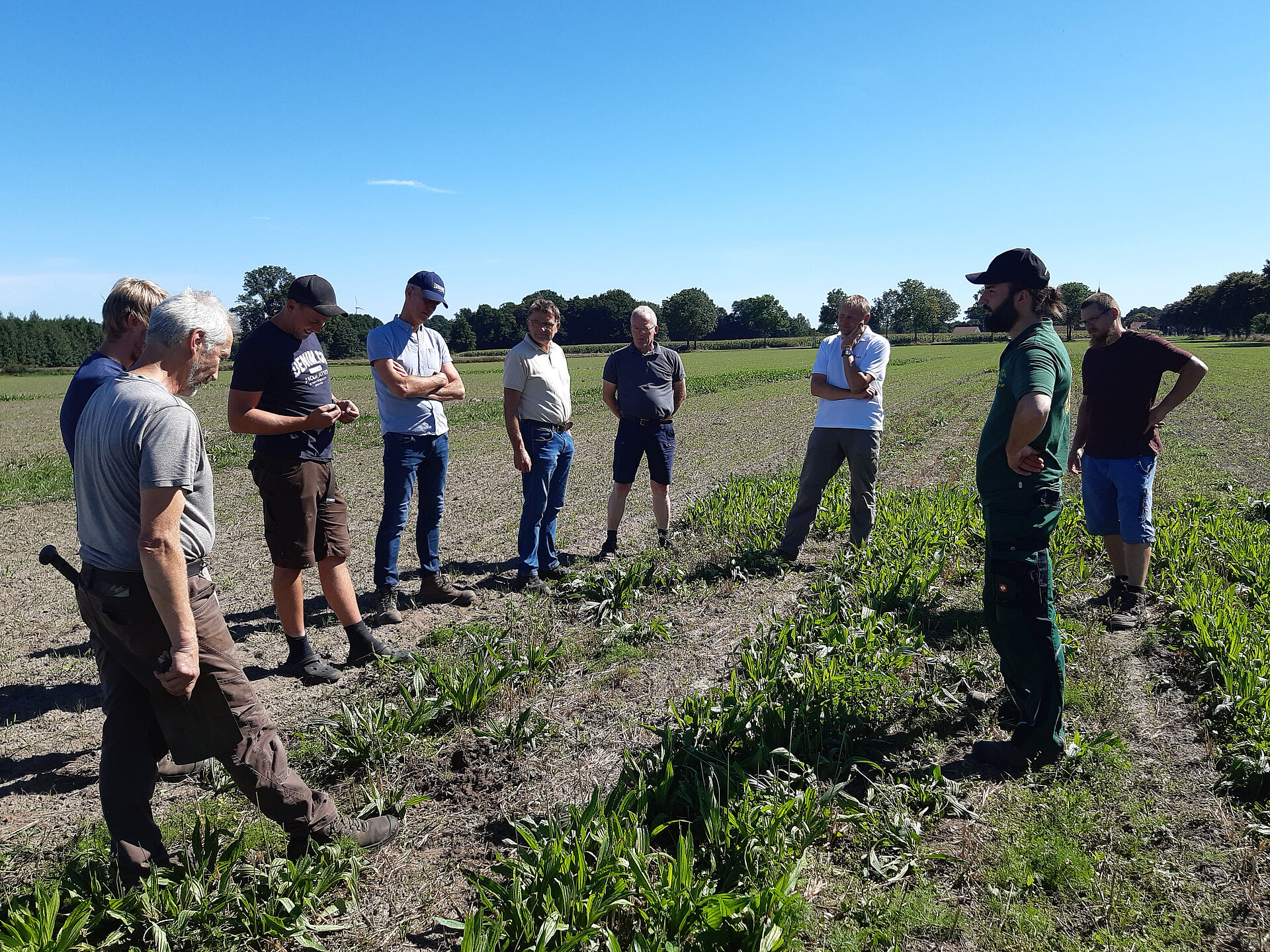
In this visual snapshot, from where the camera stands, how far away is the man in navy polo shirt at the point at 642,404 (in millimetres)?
6844

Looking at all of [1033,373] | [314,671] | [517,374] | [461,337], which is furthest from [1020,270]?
[461,337]

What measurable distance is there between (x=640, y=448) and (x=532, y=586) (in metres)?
1.74

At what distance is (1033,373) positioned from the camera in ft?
11.0

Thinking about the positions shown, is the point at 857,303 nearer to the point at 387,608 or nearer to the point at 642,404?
the point at 642,404

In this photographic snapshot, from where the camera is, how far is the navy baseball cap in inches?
214

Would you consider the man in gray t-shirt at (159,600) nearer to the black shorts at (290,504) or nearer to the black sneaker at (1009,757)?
the black shorts at (290,504)

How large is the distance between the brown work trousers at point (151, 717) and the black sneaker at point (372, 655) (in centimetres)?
216

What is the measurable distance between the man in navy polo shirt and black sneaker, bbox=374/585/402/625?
7.68 feet

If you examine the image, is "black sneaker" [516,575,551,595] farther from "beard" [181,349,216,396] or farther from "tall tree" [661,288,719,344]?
"tall tree" [661,288,719,344]

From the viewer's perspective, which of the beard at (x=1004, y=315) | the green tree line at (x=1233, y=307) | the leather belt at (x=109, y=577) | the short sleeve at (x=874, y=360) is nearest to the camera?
the leather belt at (x=109, y=577)

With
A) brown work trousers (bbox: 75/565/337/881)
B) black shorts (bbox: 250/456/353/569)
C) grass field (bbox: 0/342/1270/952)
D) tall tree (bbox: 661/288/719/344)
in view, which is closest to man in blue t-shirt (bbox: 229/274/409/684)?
black shorts (bbox: 250/456/353/569)

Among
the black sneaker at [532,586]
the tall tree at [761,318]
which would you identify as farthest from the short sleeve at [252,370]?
the tall tree at [761,318]

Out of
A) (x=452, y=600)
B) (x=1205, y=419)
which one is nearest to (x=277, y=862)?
(x=452, y=600)

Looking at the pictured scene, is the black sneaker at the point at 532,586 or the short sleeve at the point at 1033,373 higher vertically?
the short sleeve at the point at 1033,373
